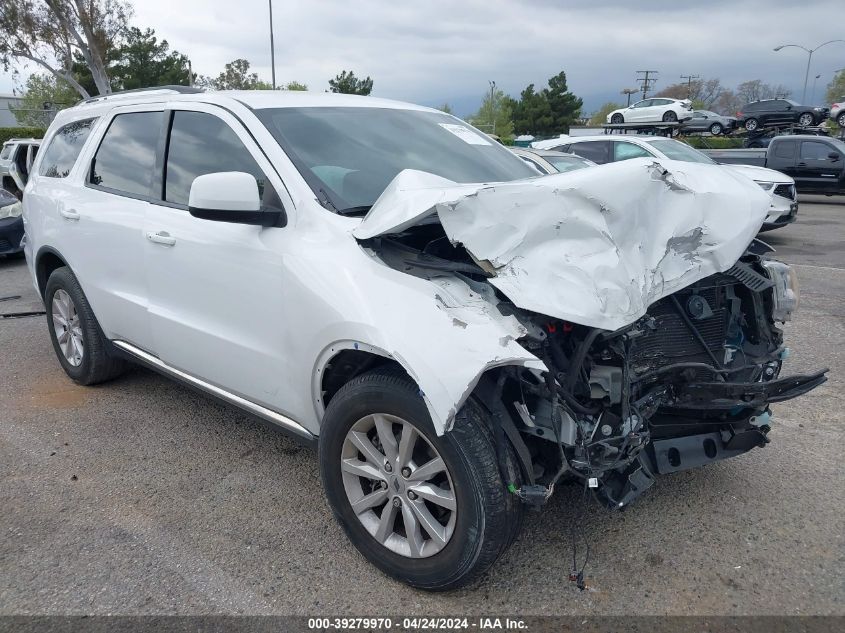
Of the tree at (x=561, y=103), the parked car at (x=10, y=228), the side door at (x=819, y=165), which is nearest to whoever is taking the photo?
the parked car at (x=10, y=228)

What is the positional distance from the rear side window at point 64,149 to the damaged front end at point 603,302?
3.13m

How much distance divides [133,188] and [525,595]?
317cm

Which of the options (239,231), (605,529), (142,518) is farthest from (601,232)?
(142,518)

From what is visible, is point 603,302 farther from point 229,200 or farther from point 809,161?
point 809,161

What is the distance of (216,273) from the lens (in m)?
3.33

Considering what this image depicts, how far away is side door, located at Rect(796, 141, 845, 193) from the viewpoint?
53.8 feet

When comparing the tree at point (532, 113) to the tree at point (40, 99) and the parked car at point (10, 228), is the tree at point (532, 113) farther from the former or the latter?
the parked car at point (10, 228)

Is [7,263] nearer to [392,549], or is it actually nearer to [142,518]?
[142,518]

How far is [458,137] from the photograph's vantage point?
13.2 feet

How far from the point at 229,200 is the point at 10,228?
9.39 metres

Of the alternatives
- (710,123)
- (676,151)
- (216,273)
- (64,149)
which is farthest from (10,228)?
(710,123)

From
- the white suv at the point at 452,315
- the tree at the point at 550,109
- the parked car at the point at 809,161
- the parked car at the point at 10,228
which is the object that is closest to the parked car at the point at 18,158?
the parked car at the point at 10,228

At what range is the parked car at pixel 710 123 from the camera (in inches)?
1199

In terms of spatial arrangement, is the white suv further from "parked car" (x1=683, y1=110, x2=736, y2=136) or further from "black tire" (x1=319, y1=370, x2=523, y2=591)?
"parked car" (x1=683, y1=110, x2=736, y2=136)
